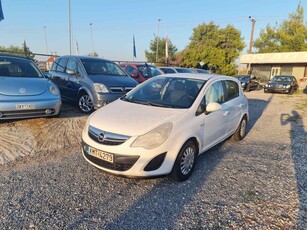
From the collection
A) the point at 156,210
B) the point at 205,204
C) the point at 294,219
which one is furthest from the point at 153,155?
the point at 294,219

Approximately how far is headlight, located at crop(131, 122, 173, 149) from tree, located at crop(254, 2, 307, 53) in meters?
37.5

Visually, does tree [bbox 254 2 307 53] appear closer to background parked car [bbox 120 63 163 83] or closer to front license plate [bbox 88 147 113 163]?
background parked car [bbox 120 63 163 83]

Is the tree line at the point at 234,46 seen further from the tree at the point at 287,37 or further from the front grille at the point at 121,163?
the front grille at the point at 121,163

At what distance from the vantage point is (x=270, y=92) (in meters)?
18.3

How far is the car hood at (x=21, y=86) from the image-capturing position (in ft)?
16.4

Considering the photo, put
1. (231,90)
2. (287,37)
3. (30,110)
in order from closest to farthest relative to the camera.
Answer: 1. (231,90)
2. (30,110)
3. (287,37)

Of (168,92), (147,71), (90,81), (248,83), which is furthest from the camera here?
(248,83)

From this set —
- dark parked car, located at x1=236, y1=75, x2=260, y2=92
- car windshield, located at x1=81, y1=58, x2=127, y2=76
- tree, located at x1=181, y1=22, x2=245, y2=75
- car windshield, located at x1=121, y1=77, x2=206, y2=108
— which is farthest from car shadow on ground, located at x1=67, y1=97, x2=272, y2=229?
tree, located at x1=181, y1=22, x2=245, y2=75

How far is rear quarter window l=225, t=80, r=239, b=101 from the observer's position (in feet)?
15.4

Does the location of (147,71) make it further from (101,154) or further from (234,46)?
(234,46)

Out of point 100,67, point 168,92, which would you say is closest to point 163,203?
point 168,92

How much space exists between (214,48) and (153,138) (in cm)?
3727

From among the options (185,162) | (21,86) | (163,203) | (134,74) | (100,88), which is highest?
(134,74)

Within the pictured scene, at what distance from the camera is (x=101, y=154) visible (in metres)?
3.08
